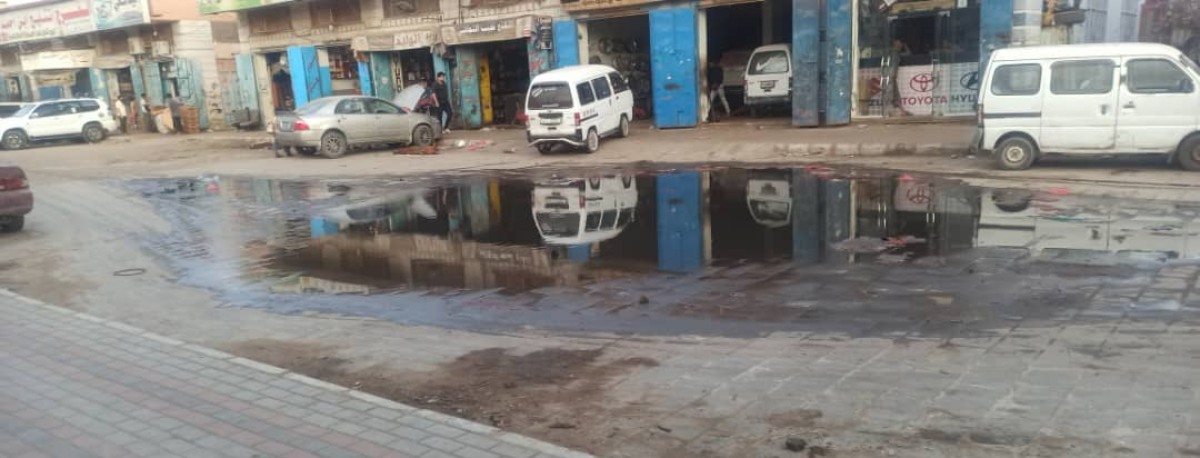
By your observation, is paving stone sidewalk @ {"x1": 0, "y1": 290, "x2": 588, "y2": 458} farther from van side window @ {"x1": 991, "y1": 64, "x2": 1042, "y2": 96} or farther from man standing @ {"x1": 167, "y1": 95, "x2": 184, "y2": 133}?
man standing @ {"x1": 167, "y1": 95, "x2": 184, "y2": 133}

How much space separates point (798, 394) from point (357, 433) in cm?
253

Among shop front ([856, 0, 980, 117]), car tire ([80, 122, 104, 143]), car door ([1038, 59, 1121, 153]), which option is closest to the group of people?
car tire ([80, 122, 104, 143])

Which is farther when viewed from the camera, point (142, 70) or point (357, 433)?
point (142, 70)

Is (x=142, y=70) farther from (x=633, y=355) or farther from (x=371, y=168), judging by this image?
(x=633, y=355)

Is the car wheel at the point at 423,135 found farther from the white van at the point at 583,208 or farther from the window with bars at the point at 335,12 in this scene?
the white van at the point at 583,208

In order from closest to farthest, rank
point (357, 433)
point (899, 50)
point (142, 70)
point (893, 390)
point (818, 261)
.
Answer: point (357, 433) → point (893, 390) → point (818, 261) → point (899, 50) → point (142, 70)

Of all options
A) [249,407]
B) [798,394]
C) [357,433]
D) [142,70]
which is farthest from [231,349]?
[142,70]

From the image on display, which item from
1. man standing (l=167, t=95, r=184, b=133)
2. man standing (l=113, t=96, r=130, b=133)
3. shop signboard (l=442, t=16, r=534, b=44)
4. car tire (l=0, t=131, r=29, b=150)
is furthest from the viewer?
man standing (l=113, t=96, r=130, b=133)

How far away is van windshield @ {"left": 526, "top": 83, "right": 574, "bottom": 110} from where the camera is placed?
1814cm

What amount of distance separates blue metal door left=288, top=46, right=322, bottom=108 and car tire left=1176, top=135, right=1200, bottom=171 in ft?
86.4

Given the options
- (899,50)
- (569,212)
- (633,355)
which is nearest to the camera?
(633,355)

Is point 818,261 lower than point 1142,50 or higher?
lower

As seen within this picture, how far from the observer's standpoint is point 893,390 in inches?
189

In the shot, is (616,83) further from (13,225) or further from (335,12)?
(335,12)
